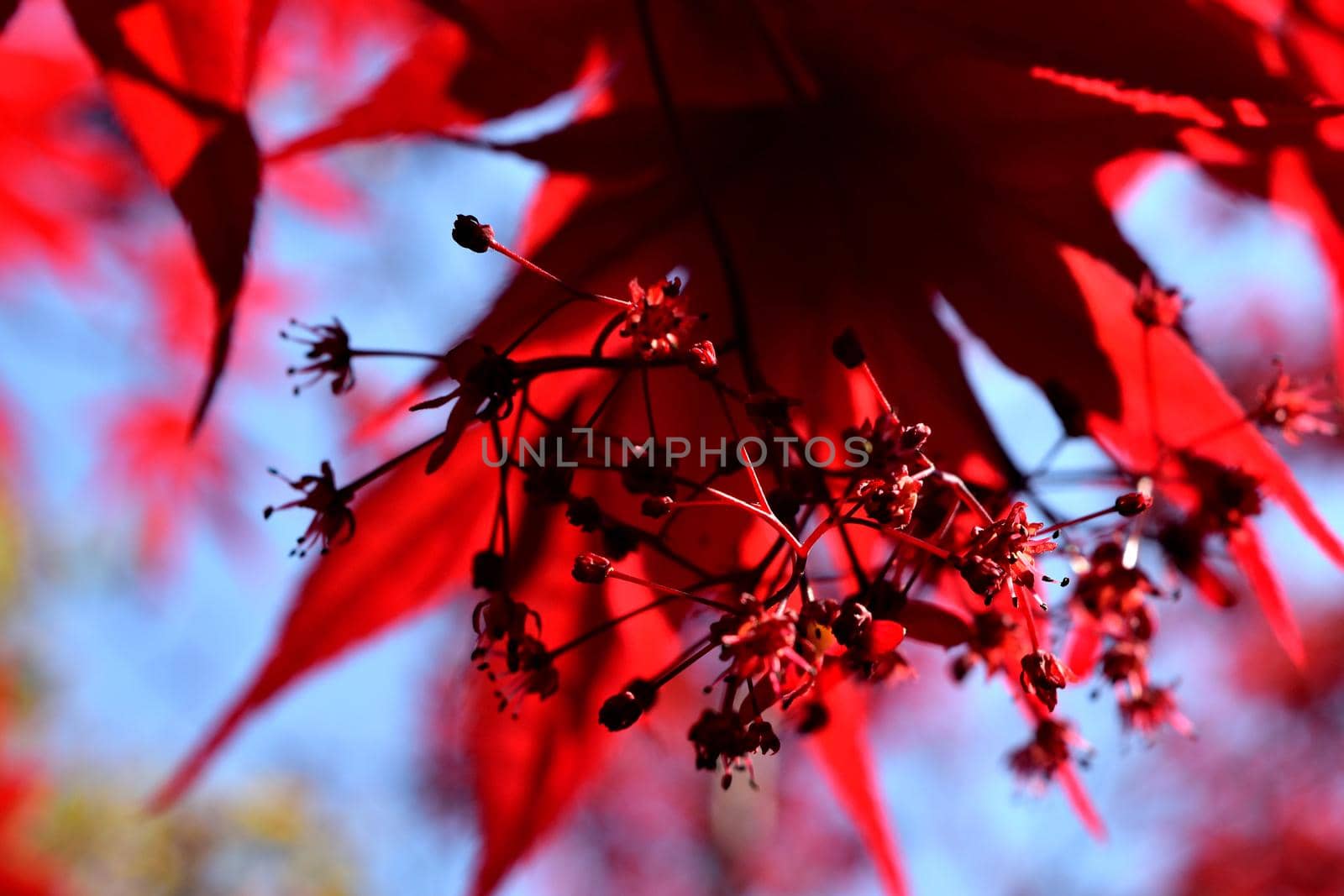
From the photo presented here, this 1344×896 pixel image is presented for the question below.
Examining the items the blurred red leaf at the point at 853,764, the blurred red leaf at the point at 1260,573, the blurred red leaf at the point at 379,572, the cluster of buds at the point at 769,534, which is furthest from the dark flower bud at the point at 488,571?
the blurred red leaf at the point at 1260,573

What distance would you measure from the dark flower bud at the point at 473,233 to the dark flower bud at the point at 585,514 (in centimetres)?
17

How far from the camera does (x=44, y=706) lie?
19.6 feet

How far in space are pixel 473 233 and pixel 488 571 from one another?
0.25m

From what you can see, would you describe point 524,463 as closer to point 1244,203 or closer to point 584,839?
point 1244,203

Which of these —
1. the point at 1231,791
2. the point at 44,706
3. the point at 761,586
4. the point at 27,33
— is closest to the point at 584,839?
the point at 1231,791

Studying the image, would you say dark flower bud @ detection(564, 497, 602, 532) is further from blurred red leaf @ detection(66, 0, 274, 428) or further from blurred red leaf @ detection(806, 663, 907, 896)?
blurred red leaf @ detection(806, 663, 907, 896)

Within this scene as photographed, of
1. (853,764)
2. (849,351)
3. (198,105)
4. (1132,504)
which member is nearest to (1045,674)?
(1132,504)

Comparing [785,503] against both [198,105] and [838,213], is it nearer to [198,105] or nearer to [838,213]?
[838,213]

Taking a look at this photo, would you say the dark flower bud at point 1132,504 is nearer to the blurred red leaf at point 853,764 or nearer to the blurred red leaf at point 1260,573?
the blurred red leaf at point 1260,573

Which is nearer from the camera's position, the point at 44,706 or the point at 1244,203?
the point at 1244,203

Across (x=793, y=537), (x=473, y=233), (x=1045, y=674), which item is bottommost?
(x=1045, y=674)

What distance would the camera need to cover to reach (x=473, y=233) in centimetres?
64

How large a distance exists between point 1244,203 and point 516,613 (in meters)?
0.68

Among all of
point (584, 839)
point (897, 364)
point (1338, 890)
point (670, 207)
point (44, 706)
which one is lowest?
point (1338, 890)
